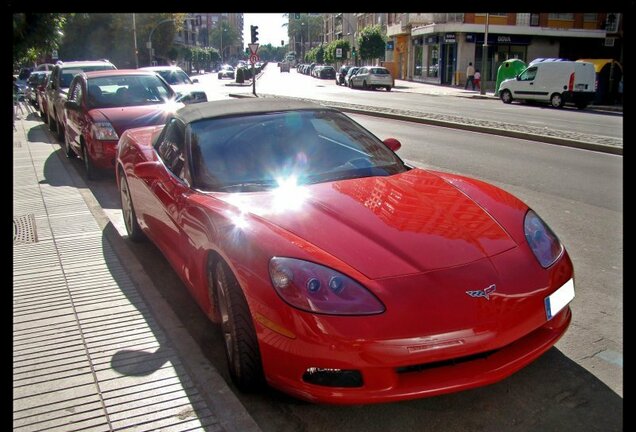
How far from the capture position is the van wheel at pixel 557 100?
2463cm

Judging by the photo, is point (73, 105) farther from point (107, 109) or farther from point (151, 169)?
point (151, 169)

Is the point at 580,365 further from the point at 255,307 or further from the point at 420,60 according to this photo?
the point at 420,60

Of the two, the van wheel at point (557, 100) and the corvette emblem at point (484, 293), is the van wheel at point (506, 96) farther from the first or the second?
the corvette emblem at point (484, 293)

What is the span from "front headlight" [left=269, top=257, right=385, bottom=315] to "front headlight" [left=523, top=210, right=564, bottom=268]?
102cm

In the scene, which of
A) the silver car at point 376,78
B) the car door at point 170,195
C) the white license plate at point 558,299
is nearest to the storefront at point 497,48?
the silver car at point 376,78

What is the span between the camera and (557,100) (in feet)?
81.4

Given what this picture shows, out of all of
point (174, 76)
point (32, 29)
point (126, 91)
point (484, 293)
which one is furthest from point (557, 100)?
point (32, 29)

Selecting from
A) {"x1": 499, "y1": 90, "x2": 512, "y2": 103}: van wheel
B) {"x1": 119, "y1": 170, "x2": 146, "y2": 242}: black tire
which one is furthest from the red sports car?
{"x1": 499, "y1": 90, "x2": 512, "y2": 103}: van wheel

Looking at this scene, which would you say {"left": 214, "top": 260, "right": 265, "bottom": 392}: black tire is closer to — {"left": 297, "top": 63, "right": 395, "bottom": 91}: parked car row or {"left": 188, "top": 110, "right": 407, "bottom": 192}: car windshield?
{"left": 188, "top": 110, "right": 407, "bottom": 192}: car windshield

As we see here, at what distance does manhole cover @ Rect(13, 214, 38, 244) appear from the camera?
5641mm

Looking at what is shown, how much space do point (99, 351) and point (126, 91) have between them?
7.18 m

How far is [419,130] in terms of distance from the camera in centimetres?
1528
